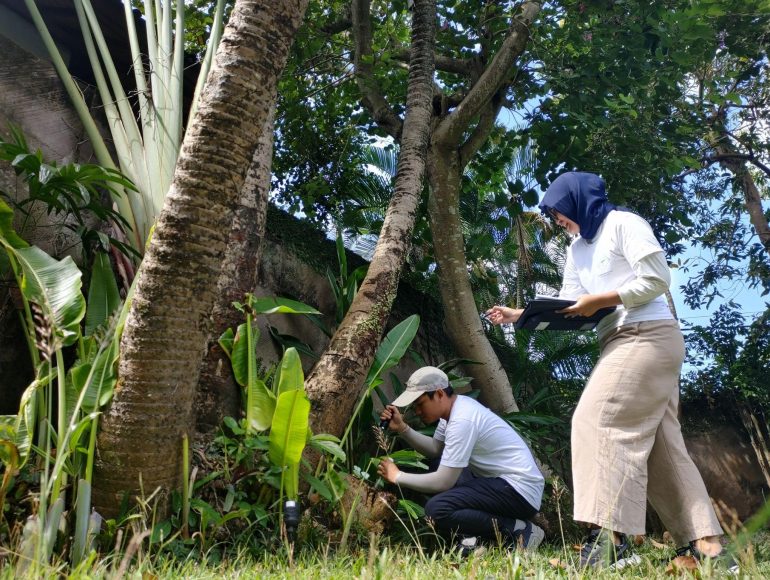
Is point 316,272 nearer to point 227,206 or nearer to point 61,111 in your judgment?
point 61,111

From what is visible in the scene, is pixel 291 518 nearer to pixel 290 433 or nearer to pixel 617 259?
pixel 290 433

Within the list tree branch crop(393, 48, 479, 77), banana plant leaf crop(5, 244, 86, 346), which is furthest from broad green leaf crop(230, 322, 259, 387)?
tree branch crop(393, 48, 479, 77)

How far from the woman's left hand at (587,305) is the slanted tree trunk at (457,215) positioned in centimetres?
292

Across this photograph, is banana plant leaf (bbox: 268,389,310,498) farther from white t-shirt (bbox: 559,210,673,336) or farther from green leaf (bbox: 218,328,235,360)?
white t-shirt (bbox: 559,210,673,336)

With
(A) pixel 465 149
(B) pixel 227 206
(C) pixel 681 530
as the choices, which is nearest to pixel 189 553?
(B) pixel 227 206

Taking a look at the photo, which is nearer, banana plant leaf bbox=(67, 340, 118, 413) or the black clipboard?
banana plant leaf bbox=(67, 340, 118, 413)

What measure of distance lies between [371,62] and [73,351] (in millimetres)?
3939

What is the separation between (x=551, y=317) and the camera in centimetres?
379

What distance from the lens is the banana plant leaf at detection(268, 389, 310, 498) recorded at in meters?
3.51

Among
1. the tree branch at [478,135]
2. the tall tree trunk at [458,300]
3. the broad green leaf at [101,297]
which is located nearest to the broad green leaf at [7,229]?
the broad green leaf at [101,297]

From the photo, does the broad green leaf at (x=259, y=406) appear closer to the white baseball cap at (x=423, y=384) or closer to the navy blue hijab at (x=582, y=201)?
the white baseball cap at (x=423, y=384)

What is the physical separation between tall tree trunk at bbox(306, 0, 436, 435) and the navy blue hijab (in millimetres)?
1545

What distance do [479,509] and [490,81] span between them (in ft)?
13.1

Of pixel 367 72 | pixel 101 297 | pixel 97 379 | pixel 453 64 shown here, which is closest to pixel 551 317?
pixel 97 379
